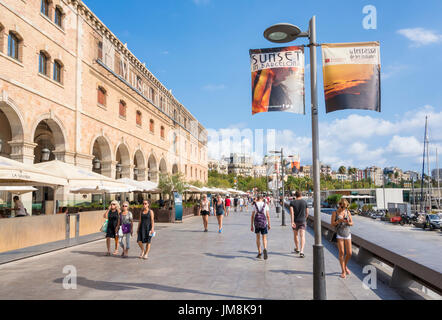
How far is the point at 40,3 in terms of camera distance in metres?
18.6

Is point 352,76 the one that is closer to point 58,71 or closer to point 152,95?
point 58,71

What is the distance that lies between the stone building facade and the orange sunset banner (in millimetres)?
15731

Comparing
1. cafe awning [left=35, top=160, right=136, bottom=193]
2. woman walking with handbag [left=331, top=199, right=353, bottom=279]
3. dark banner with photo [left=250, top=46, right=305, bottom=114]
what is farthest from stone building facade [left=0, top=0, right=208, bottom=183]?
woman walking with handbag [left=331, top=199, right=353, bottom=279]

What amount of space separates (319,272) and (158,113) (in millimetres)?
34892

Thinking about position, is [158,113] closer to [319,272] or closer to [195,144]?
[195,144]

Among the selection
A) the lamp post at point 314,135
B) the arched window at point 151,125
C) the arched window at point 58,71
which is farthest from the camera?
the arched window at point 151,125

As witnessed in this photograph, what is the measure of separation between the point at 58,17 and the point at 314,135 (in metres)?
21.0

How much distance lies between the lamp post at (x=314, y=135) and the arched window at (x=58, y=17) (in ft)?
63.7

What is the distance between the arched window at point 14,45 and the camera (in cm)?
1675

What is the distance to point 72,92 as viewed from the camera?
21.7 m

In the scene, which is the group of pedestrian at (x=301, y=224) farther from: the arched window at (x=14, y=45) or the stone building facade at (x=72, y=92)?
the arched window at (x=14, y=45)

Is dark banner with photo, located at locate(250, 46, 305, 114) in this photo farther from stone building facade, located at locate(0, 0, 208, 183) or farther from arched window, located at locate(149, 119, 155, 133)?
arched window, located at locate(149, 119, 155, 133)

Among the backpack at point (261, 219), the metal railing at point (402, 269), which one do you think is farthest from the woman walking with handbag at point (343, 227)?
the backpack at point (261, 219)

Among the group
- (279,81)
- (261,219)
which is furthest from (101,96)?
(279,81)
